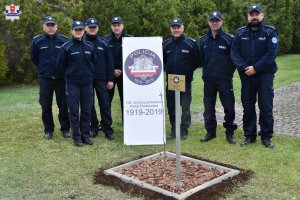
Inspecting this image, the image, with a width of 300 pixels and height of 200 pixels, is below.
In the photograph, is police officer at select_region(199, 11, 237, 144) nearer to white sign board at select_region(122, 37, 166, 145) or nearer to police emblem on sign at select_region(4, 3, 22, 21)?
white sign board at select_region(122, 37, 166, 145)

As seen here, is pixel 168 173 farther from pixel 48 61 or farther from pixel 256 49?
pixel 48 61

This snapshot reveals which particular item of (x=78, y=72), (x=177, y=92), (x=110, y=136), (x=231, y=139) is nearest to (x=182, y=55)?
(x=231, y=139)

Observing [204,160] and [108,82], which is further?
[108,82]

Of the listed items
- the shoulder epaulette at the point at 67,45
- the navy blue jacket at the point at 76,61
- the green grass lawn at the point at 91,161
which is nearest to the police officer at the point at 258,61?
the green grass lawn at the point at 91,161

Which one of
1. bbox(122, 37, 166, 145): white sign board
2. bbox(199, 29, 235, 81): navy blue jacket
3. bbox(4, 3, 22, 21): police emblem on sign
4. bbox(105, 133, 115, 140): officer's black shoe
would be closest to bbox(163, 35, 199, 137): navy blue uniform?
bbox(199, 29, 235, 81): navy blue jacket

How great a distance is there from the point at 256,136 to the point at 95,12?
11.5 meters

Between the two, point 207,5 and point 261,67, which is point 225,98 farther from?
point 207,5

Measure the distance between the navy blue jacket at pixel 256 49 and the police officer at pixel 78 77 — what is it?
2.35 metres

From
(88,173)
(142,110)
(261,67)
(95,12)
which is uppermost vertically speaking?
(95,12)

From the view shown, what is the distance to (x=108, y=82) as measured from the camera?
7715 millimetres

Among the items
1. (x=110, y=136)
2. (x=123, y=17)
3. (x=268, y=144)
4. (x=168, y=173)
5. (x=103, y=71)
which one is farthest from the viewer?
(x=123, y=17)

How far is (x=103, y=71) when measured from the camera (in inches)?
298

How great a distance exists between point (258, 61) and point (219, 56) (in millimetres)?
699

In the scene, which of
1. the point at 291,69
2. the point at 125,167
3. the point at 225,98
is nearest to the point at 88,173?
the point at 125,167
